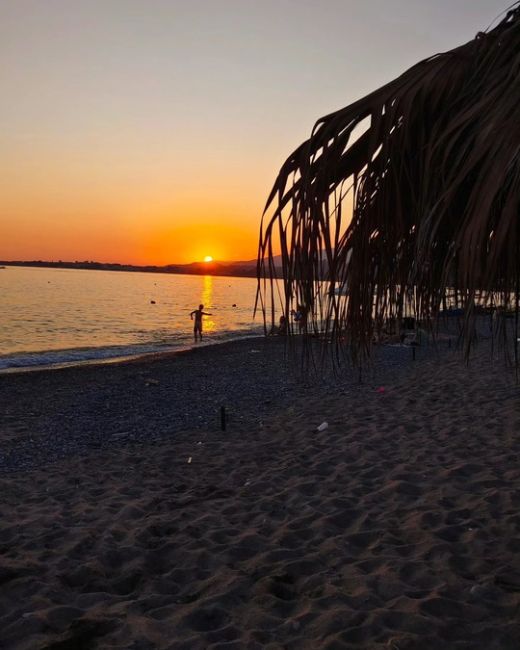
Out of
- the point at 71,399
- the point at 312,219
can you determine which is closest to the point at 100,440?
the point at 71,399

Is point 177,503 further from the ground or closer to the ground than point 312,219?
closer to the ground

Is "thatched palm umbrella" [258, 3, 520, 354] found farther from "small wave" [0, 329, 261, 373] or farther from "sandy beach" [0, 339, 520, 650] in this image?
"small wave" [0, 329, 261, 373]

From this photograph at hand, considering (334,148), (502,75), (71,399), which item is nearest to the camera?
(502,75)

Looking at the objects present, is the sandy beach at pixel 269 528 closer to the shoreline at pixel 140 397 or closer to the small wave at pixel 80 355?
the shoreline at pixel 140 397

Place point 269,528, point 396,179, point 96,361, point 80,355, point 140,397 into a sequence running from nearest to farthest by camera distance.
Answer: point 396,179 → point 269,528 → point 140,397 → point 96,361 → point 80,355

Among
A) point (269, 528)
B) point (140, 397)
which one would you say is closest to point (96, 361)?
point (140, 397)

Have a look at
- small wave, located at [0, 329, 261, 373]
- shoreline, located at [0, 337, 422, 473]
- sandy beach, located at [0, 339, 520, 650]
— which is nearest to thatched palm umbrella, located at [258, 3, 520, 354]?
sandy beach, located at [0, 339, 520, 650]

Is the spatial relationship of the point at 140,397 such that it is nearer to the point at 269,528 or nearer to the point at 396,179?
the point at 269,528

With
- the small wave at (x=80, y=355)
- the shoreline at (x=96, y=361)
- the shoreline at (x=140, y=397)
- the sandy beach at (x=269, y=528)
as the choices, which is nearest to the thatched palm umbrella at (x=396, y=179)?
the sandy beach at (x=269, y=528)

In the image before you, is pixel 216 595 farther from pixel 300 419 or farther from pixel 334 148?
pixel 300 419

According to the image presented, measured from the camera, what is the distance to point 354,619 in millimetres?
3877

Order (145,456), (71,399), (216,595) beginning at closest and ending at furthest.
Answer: (216,595) → (145,456) → (71,399)

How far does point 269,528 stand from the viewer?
560 centimetres

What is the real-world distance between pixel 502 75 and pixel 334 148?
2.20ft
